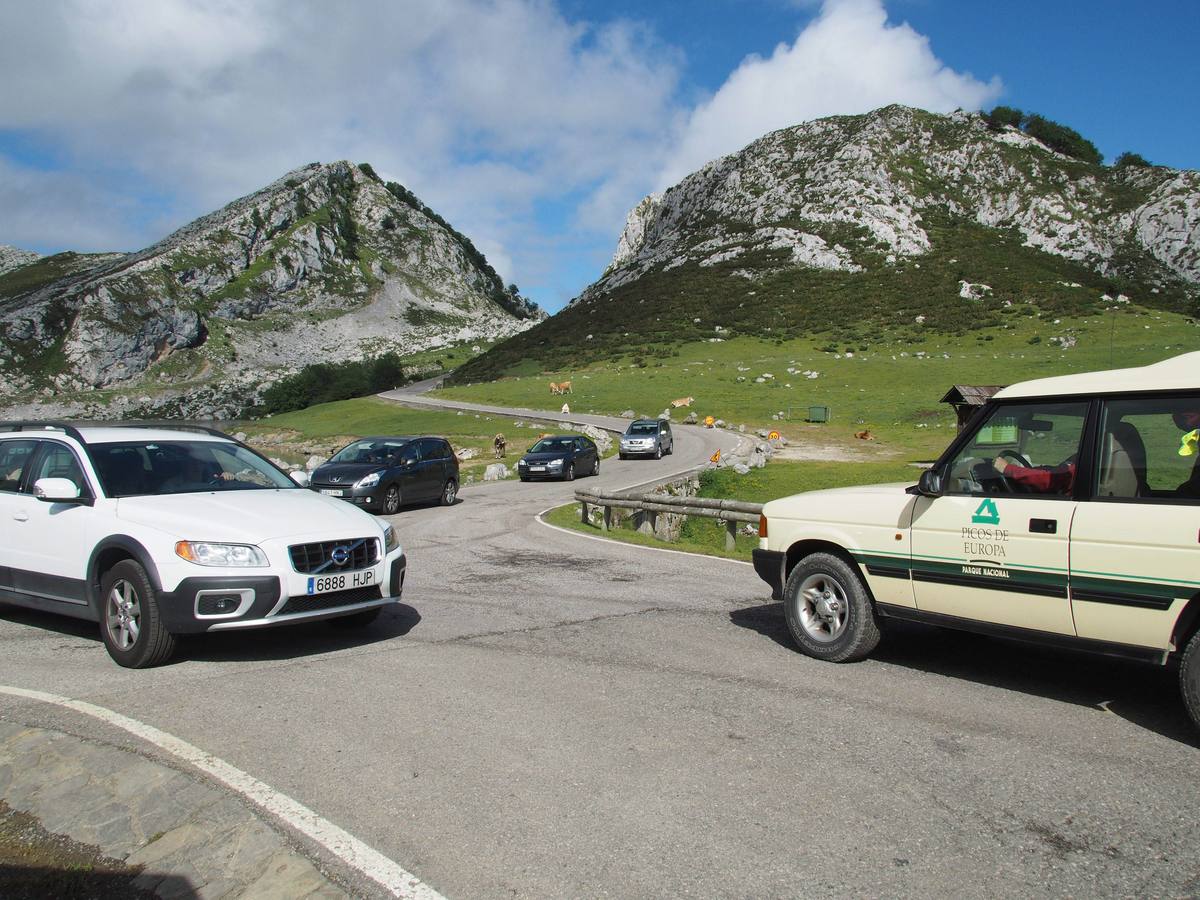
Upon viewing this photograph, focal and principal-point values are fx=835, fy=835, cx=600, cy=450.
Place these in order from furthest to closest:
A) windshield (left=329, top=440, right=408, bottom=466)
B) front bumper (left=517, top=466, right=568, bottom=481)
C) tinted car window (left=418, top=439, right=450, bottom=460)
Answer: front bumper (left=517, top=466, right=568, bottom=481) → tinted car window (left=418, top=439, right=450, bottom=460) → windshield (left=329, top=440, right=408, bottom=466)

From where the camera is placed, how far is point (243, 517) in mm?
6547

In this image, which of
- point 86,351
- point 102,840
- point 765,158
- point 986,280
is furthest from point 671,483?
point 86,351

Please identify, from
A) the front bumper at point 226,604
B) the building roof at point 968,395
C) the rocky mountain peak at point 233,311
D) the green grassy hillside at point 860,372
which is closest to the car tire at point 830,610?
the front bumper at point 226,604

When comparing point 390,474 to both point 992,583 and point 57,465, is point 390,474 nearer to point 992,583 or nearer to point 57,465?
point 57,465

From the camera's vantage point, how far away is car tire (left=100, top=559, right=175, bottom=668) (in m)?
6.08

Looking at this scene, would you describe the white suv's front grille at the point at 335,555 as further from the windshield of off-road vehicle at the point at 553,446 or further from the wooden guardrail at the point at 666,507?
the windshield of off-road vehicle at the point at 553,446

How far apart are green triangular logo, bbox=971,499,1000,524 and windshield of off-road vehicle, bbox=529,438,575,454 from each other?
2366 cm

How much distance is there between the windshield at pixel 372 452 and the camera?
2008cm

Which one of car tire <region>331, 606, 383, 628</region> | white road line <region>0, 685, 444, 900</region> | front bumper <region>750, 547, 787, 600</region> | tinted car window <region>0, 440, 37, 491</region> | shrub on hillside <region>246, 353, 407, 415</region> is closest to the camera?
white road line <region>0, 685, 444, 900</region>

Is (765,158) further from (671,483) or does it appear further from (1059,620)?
(1059,620)

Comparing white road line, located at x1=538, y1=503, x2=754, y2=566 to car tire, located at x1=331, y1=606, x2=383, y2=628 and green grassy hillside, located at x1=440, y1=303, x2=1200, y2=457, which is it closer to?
car tire, located at x1=331, y1=606, x2=383, y2=628

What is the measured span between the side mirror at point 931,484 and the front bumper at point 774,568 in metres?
1.39

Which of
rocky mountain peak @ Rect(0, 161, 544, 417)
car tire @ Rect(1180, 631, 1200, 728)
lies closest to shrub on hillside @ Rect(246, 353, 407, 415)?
rocky mountain peak @ Rect(0, 161, 544, 417)

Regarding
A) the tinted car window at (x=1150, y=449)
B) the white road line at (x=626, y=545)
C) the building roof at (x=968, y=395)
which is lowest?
the white road line at (x=626, y=545)
